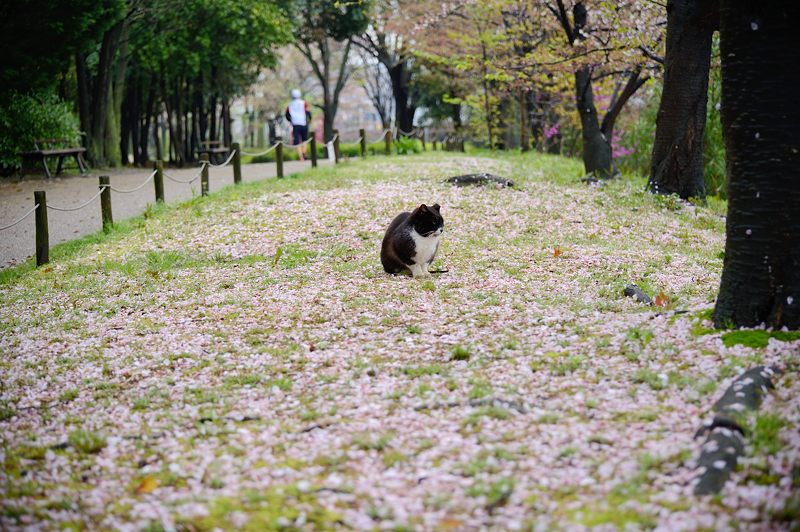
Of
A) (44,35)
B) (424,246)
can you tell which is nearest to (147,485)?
(424,246)

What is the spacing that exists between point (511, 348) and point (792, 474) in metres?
2.81

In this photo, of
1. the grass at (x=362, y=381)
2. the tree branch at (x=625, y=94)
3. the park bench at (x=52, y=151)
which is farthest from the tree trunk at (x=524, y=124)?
the grass at (x=362, y=381)

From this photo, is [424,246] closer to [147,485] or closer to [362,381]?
[362,381]

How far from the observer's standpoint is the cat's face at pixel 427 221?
28.9ft

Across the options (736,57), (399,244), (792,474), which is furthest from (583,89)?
(792,474)

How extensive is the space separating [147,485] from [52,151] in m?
19.3

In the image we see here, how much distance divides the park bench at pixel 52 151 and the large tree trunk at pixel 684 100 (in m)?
16.3

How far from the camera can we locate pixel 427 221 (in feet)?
29.0

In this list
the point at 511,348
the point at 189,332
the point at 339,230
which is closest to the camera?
the point at 511,348

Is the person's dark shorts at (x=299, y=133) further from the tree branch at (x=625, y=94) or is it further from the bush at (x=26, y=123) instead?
the tree branch at (x=625, y=94)


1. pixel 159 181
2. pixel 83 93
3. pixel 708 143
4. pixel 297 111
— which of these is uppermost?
pixel 83 93

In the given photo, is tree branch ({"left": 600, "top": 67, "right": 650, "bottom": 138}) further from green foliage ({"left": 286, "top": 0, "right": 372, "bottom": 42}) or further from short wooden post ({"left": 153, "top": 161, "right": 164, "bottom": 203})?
green foliage ({"left": 286, "top": 0, "right": 372, "bottom": 42})

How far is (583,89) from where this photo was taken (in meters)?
18.4

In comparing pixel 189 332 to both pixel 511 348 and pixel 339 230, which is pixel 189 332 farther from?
pixel 339 230
